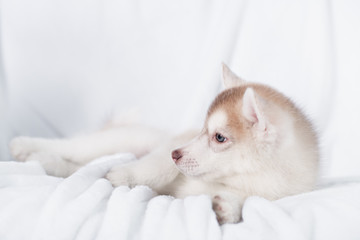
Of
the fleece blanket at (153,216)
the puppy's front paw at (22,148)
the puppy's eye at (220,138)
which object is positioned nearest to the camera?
the fleece blanket at (153,216)

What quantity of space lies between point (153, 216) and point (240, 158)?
324 mm

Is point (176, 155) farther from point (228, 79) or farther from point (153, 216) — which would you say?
point (228, 79)

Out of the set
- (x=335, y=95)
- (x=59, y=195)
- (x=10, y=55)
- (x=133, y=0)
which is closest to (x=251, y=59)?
(x=335, y=95)

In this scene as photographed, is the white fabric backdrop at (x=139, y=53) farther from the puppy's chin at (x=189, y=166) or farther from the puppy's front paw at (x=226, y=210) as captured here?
the puppy's front paw at (x=226, y=210)

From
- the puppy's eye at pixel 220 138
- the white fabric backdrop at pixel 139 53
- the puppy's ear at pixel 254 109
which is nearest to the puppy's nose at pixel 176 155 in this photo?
the puppy's eye at pixel 220 138

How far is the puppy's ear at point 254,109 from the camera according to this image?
4.18 feet

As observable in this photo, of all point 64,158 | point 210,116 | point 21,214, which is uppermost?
point 210,116

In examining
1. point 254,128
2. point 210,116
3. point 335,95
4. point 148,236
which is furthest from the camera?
point 335,95

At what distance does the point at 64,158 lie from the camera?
72.9 inches

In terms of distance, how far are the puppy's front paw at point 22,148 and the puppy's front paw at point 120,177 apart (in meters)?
0.48

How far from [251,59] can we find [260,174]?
45.8 inches

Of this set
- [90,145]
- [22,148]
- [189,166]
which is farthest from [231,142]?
[22,148]

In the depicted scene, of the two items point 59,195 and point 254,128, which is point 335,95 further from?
point 59,195

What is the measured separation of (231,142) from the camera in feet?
4.46
